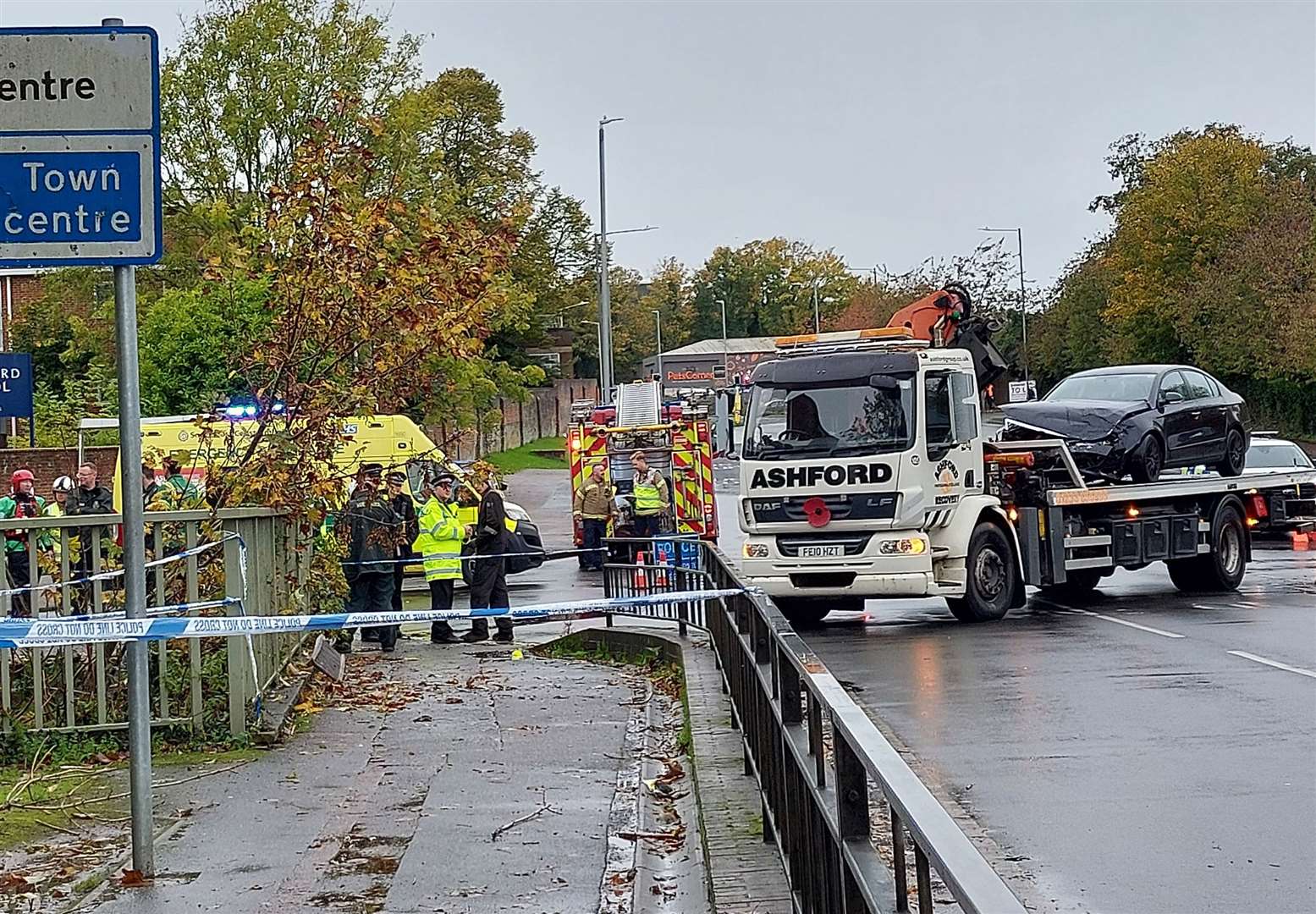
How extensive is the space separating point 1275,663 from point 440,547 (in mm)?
7963

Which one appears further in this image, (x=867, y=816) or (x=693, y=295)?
(x=693, y=295)

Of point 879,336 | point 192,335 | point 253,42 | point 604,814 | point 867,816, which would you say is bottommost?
point 604,814

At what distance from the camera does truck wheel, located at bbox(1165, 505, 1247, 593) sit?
67.8 ft

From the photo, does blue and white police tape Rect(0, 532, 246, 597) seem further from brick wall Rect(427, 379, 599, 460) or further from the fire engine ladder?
brick wall Rect(427, 379, 599, 460)

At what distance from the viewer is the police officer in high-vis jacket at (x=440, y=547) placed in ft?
55.3

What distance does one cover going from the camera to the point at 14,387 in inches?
599

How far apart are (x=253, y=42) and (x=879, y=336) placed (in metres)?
30.4

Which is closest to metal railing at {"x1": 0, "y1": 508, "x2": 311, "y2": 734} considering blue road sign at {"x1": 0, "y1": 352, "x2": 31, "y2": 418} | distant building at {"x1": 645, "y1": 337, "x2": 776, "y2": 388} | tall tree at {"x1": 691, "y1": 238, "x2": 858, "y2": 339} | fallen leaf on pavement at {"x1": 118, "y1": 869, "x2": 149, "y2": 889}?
fallen leaf on pavement at {"x1": 118, "y1": 869, "x2": 149, "y2": 889}

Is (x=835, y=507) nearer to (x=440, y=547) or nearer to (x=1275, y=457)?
(x=440, y=547)

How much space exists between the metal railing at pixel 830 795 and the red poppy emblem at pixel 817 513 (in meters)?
8.45

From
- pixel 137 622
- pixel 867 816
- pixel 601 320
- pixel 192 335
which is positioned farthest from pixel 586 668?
pixel 601 320

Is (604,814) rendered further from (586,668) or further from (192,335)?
(192,335)

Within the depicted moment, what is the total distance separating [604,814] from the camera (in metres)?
8.07

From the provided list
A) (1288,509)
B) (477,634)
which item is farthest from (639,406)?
(477,634)
